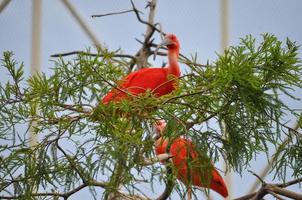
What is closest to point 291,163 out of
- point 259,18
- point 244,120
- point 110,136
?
point 244,120

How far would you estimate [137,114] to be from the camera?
106 centimetres

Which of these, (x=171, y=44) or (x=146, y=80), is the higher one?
(x=171, y=44)

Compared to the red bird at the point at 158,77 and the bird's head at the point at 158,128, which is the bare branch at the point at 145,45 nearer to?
the red bird at the point at 158,77

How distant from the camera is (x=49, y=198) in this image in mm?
1228

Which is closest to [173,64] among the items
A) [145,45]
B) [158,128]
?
[145,45]

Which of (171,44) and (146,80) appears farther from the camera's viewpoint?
(171,44)

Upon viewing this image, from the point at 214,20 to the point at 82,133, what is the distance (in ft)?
5.79

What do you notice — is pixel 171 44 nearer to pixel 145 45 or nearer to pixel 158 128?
pixel 145 45

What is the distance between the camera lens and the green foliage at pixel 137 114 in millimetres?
1025

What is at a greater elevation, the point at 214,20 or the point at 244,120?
the point at 214,20

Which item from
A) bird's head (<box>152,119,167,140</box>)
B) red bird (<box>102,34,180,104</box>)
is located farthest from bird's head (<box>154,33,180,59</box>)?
bird's head (<box>152,119,167,140</box>)

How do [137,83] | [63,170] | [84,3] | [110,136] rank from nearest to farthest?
[110,136]
[63,170]
[137,83]
[84,3]

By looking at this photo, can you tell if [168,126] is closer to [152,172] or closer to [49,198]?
[152,172]

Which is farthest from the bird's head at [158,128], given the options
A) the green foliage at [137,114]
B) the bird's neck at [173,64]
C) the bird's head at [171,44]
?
the bird's head at [171,44]
